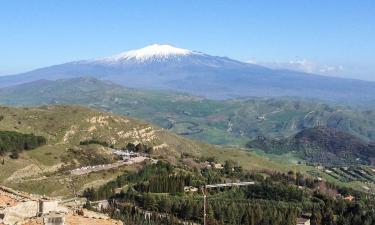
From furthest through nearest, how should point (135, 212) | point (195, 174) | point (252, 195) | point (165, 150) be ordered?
point (165, 150), point (195, 174), point (252, 195), point (135, 212)

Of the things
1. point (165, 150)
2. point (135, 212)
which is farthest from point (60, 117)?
point (135, 212)

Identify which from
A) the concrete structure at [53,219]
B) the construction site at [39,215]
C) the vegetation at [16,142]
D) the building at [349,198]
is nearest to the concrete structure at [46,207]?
the construction site at [39,215]

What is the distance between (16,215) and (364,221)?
300 ft

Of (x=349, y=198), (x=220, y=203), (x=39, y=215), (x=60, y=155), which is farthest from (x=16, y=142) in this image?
(x=39, y=215)

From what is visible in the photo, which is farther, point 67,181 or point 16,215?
point 67,181

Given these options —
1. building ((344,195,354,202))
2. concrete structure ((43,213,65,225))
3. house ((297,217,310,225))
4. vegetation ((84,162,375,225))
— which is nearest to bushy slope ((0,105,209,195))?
vegetation ((84,162,375,225))

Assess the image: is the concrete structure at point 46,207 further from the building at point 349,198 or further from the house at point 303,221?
the building at point 349,198

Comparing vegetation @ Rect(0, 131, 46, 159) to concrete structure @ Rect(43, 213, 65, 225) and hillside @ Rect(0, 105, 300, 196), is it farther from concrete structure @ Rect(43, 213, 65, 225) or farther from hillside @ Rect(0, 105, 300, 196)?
concrete structure @ Rect(43, 213, 65, 225)

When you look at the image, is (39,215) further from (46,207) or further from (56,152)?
(56,152)

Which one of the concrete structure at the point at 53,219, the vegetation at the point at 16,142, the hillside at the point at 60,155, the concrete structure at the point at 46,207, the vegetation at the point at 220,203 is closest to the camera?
the concrete structure at the point at 53,219

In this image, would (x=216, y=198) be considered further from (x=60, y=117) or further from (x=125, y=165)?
(x=60, y=117)

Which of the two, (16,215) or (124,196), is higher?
(16,215)

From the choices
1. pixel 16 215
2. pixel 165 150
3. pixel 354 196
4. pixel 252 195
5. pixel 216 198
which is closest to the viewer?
pixel 16 215

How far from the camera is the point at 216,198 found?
117 metres
